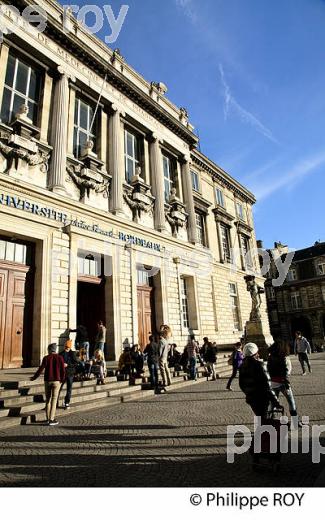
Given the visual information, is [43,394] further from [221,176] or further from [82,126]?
[221,176]

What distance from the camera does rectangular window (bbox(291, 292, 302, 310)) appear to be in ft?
148

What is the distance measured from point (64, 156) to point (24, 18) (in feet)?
18.9

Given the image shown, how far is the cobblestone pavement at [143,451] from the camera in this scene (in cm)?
377

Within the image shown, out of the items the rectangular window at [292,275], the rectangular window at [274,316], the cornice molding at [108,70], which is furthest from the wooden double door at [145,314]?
the rectangular window at [292,275]

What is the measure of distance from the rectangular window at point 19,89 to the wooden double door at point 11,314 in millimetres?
5558

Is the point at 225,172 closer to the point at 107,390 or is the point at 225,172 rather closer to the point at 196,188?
the point at 196,188

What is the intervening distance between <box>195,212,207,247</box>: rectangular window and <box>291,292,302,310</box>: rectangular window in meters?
27.7

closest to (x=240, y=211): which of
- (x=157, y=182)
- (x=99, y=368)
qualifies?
(x=157, y=182)

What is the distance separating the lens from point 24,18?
44.0 feet

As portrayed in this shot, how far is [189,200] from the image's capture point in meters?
21.1

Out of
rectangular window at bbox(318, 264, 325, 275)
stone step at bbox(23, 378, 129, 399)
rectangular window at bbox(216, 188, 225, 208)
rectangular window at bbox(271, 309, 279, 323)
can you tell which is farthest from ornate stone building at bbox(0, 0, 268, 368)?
rectangular window at bbox(318, 264, 325, 275)

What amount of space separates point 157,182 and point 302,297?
33.8m

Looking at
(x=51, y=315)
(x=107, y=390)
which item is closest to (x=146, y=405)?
(x=107, y=390)

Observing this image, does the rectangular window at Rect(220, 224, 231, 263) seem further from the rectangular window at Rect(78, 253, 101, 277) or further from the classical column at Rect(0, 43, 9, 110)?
the classical column at Rect(0, 43, 9, 110)
